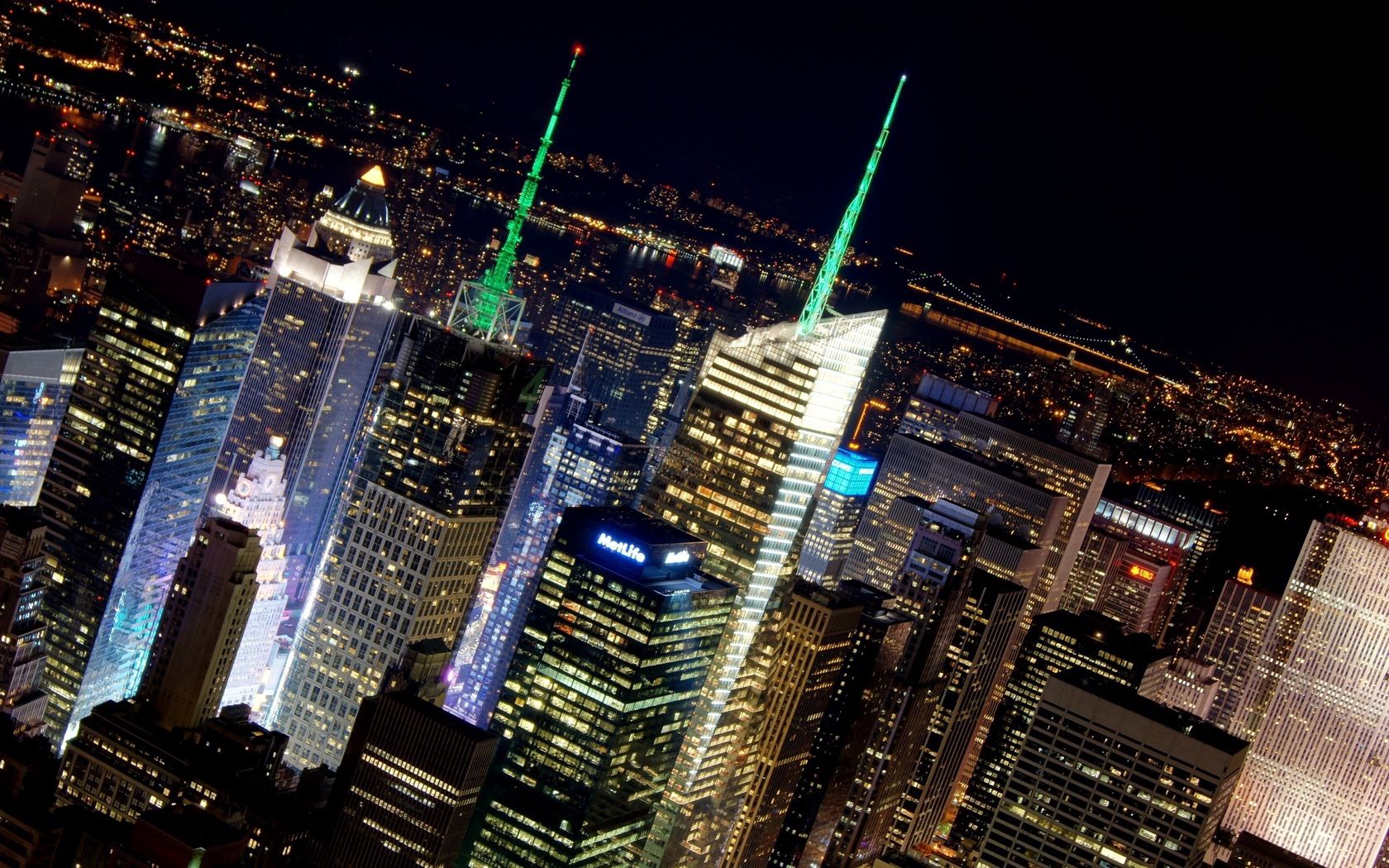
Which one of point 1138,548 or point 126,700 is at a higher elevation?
point 1138,548

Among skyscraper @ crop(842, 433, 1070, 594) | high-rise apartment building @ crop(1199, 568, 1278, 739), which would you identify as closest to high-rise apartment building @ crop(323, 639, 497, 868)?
skyscraper @ crop(842, 433, 1070, 594)

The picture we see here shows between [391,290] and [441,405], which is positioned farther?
[391,290]

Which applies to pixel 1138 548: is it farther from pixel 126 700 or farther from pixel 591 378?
pixel 126 700

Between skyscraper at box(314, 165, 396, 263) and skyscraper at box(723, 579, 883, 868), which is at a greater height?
skyscraper at box(314, 165, 396, 263)

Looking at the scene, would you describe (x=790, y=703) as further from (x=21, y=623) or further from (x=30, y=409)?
(x=30, y=409)

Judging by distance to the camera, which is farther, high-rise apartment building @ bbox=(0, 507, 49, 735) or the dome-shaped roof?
the dome-shaped roof

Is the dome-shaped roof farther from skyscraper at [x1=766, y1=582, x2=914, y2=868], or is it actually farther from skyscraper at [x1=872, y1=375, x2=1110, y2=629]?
skyscraper at [x1=872, y1=375, x2=1110, y2=629]

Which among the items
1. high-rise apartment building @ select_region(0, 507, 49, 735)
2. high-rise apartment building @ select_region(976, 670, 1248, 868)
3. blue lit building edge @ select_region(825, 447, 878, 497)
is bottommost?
high-rise apartment building @ select_region(0, 507, 49, 735)

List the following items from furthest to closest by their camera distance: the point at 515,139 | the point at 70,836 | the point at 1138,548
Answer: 1. the point at 1138,548
2. the point at 515,139
3. the point at 70,836

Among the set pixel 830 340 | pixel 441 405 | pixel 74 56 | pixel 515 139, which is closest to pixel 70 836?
pixel 441 405
